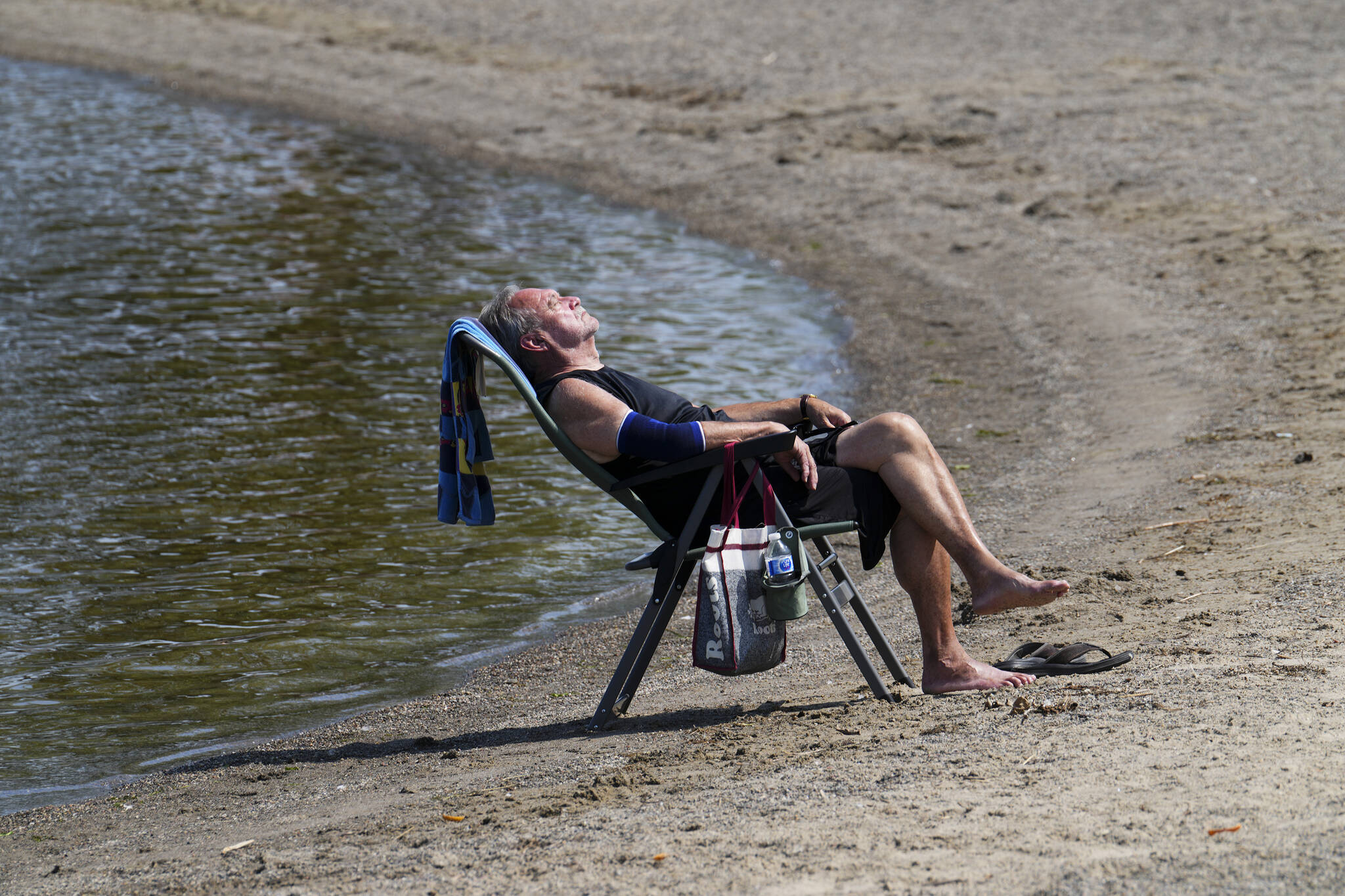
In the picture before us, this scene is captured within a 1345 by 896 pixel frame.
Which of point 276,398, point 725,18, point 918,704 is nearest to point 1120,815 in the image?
point 918,704

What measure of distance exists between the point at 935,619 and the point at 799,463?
64 cm

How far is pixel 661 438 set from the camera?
14.0 feet

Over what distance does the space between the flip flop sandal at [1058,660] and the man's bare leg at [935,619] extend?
7cm

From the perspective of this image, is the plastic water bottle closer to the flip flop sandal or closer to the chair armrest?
the chair armrest

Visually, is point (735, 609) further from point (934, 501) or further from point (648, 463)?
point (934, 501)

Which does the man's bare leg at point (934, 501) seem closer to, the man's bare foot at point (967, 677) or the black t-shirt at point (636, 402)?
the man's bare foot at point (967, 677)

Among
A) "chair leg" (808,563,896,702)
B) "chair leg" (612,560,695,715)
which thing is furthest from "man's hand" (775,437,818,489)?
"chair leg" (612,560,695,715)

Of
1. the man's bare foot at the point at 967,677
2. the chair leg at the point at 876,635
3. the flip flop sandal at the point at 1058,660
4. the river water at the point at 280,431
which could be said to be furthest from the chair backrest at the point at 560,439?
the river water at the point at 280,431

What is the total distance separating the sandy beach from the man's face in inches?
49.8

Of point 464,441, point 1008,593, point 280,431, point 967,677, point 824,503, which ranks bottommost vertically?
point 280,431

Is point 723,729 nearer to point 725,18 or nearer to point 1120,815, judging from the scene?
point 1120,815

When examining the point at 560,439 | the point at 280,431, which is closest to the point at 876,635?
the point at 560,439

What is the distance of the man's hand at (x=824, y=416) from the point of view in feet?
15.4

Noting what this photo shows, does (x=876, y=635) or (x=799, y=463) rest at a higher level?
(x=799, y=463)
